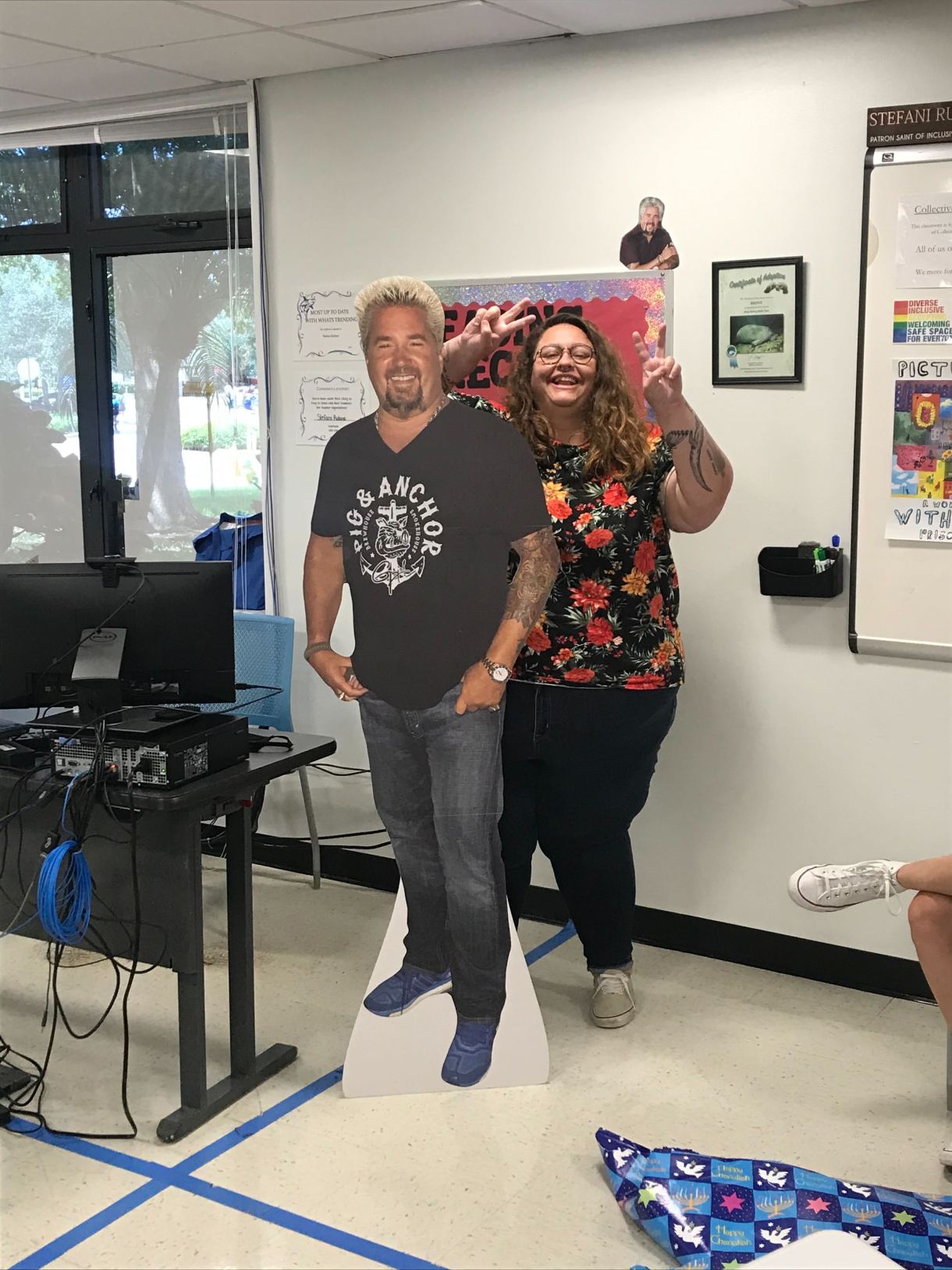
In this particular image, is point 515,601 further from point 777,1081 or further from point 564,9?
point 564,9

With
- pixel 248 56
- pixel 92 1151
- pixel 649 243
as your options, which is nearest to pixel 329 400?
pixel 248 56

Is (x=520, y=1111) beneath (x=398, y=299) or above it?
beneath

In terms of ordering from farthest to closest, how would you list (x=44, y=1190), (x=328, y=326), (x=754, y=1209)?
(x=328, y=326) < (x=44, y=1190) < (x=754, y=1209)

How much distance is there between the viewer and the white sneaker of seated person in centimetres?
285

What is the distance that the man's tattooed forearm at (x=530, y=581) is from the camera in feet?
9.50

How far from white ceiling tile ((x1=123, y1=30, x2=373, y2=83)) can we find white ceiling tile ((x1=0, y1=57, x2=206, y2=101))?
0.09 m

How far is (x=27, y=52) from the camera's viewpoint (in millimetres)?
3643

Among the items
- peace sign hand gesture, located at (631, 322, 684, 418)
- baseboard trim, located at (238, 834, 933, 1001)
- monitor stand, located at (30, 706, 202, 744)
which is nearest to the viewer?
monitor stand, located at (30, 706, 202, 744)

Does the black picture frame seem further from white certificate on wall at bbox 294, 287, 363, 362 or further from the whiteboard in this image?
white certificate on wall at bbox 294, 287, 363, 362

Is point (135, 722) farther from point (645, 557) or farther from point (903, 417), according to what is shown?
point (903, 417)

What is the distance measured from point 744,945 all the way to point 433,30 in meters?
2.62

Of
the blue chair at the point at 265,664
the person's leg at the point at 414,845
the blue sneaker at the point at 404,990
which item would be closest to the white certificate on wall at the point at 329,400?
the blue chair at the point at 265,664

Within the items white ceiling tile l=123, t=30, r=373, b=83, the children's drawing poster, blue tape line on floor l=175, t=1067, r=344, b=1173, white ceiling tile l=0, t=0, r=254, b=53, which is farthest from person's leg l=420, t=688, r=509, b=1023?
white ceiling tile l=123, t=30, r=373, b=83

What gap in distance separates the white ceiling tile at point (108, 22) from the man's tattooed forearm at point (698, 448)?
5.11 ft
